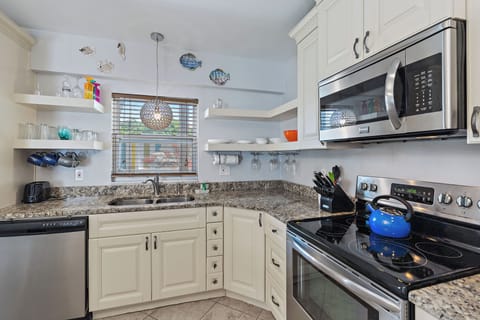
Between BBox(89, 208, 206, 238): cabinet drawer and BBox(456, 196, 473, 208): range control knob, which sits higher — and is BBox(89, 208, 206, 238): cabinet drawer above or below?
below

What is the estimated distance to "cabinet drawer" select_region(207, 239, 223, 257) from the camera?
2.08 metres

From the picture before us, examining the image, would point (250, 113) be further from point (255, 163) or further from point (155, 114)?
point (155, 114)

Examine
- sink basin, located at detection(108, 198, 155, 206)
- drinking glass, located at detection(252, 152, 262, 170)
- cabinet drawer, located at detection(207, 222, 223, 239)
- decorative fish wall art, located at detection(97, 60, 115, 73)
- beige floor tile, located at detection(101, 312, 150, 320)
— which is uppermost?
decorative fish wall art, located at detection(97, 60, 115, 73)

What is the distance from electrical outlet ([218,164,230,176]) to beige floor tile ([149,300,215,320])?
1273 mm

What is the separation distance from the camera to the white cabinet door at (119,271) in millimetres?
1822

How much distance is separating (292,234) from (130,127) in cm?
199

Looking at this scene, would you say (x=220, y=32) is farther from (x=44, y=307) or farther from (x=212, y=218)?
(x=44, y=307)

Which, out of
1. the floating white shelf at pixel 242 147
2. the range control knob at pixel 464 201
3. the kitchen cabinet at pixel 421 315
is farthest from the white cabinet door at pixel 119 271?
the range control knob at pixel 464 201

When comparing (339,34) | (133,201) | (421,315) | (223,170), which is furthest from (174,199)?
(421,315)

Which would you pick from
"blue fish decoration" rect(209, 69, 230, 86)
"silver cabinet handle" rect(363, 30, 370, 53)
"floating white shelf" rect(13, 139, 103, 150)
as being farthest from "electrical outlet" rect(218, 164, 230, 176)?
"silver cabinet handle" rect(363, 30, 370, 53)

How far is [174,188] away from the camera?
2.53m

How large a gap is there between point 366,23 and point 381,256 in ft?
3.81

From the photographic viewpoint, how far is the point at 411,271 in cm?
84

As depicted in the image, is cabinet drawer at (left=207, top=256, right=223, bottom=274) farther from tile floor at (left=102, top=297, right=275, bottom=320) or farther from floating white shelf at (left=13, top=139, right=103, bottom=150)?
floating white shelf at (left=13, top=139, right=103, bottom=150)
